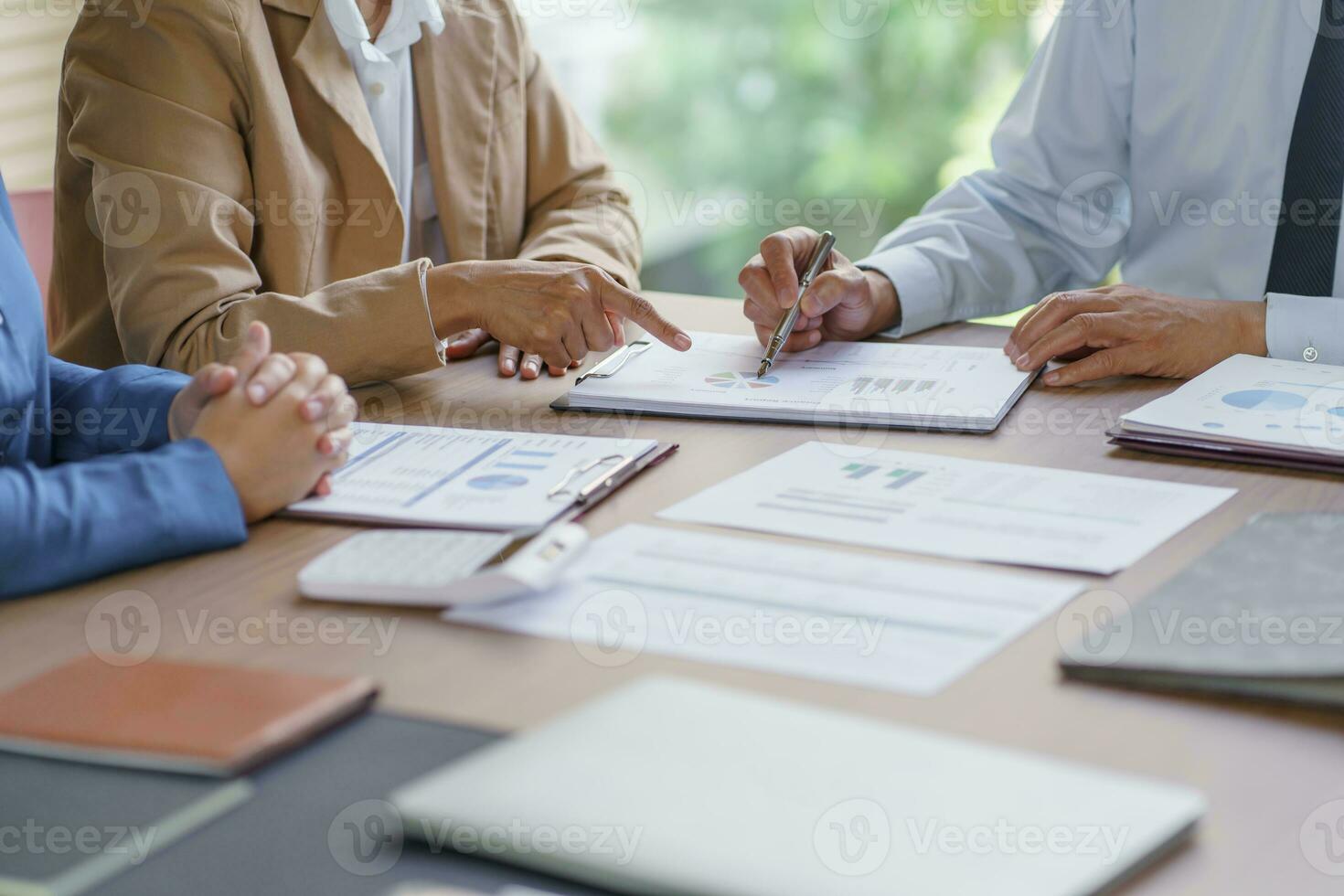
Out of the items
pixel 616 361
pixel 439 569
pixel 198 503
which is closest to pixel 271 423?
pixel 198 503

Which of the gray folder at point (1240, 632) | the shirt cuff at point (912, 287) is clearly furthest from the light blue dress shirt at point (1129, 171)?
the gray folder at point (1240, 632)

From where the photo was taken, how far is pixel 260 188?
1487 millimetres

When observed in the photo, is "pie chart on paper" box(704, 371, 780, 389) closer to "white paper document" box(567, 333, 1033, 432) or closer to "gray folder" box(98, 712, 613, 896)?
"white paper document" box(567, 333, 1033, 432)

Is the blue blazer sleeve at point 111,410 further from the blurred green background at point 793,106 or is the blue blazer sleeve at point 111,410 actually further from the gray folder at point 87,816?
the blurred green background at point 793,106

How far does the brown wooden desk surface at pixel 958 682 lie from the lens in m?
0.59

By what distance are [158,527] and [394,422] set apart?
1.18ft

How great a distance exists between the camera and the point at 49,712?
26.8 inches

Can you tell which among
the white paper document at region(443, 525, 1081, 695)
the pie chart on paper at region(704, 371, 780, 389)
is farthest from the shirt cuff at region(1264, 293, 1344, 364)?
the white paper document at region(443, 525, 1081, 695)

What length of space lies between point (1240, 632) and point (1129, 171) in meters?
1.23

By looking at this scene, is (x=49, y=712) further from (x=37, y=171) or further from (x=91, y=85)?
(x=37, y=171)

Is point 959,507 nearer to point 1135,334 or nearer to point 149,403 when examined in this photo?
point 1135,334

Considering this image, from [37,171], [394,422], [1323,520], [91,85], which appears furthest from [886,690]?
[37,171]

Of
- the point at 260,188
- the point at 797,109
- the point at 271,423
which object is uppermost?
the point at 260,188

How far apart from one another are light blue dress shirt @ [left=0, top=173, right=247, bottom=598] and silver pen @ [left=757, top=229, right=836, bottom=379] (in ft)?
1.89
